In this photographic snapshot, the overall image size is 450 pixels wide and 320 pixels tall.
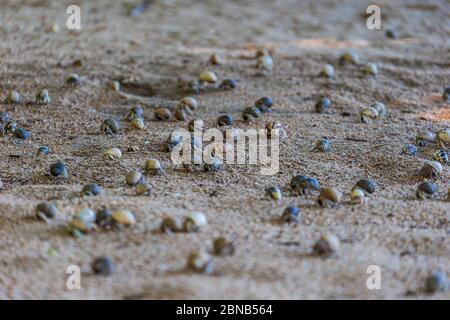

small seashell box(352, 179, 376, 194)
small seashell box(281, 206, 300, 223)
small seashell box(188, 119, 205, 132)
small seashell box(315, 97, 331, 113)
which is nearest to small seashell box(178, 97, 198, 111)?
small seashell box(188, 119, 205, 132)

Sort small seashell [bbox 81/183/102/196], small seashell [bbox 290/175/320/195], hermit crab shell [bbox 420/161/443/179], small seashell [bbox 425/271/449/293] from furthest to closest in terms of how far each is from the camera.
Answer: hermit crab shell [bbox 420/161/443/179] → small seashell [bbox 290/175/320/195] → small seashell [bbox 81/183/102/196] → small seashell [bbox 425/271/449/293]

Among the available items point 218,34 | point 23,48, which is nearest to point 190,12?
point 218,34

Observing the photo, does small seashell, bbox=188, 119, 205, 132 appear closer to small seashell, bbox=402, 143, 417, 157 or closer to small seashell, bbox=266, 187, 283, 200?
small seashell, bbox=266, 187, 283, 200

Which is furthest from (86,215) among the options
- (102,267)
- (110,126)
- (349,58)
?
(349,58)

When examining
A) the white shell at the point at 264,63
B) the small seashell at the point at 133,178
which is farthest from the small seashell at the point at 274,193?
the white shell at the point at 264,63

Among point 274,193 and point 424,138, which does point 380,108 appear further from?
point 274,193

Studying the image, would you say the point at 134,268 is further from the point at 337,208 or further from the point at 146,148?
the point at 146,148
